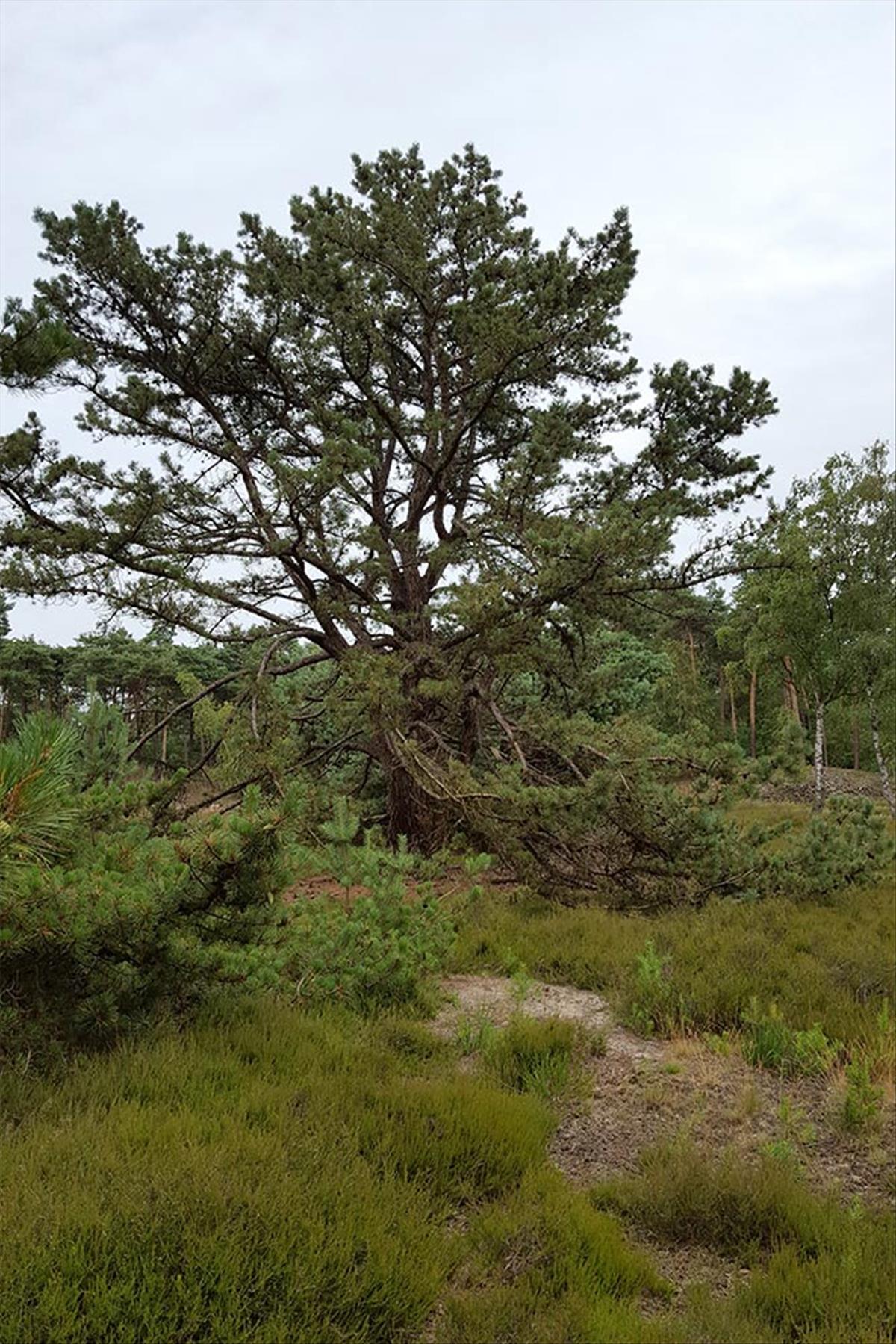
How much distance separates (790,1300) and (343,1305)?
1.45 m

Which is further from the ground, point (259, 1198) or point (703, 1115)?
point (259, 1198)

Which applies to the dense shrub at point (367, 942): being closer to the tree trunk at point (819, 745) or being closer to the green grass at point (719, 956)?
the green grass at point (719, 956)

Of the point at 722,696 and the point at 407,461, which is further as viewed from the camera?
the point at 722,696

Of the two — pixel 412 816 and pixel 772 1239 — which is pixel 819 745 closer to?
pixel 412 816

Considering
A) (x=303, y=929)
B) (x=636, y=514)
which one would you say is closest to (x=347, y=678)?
(x=636, y=514)

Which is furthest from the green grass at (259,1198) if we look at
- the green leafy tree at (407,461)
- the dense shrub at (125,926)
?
the green leafy tree at (407,461)

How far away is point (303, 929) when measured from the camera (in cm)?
484

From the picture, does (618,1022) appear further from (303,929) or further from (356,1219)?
(356,1219)

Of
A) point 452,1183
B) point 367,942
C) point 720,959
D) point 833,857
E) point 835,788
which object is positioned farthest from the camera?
point 835,788

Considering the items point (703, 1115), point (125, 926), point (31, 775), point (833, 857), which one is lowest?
point (703, 1115)

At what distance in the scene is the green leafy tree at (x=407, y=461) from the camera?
859 cm

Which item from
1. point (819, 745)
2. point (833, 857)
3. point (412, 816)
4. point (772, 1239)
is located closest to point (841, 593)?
point (819, 745)

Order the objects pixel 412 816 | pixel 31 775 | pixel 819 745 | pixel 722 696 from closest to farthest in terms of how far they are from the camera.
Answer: pixel 31 775 → pixel 412 816 → pixel 819 745 → pixel 722 696

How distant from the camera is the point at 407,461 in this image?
12156mm
